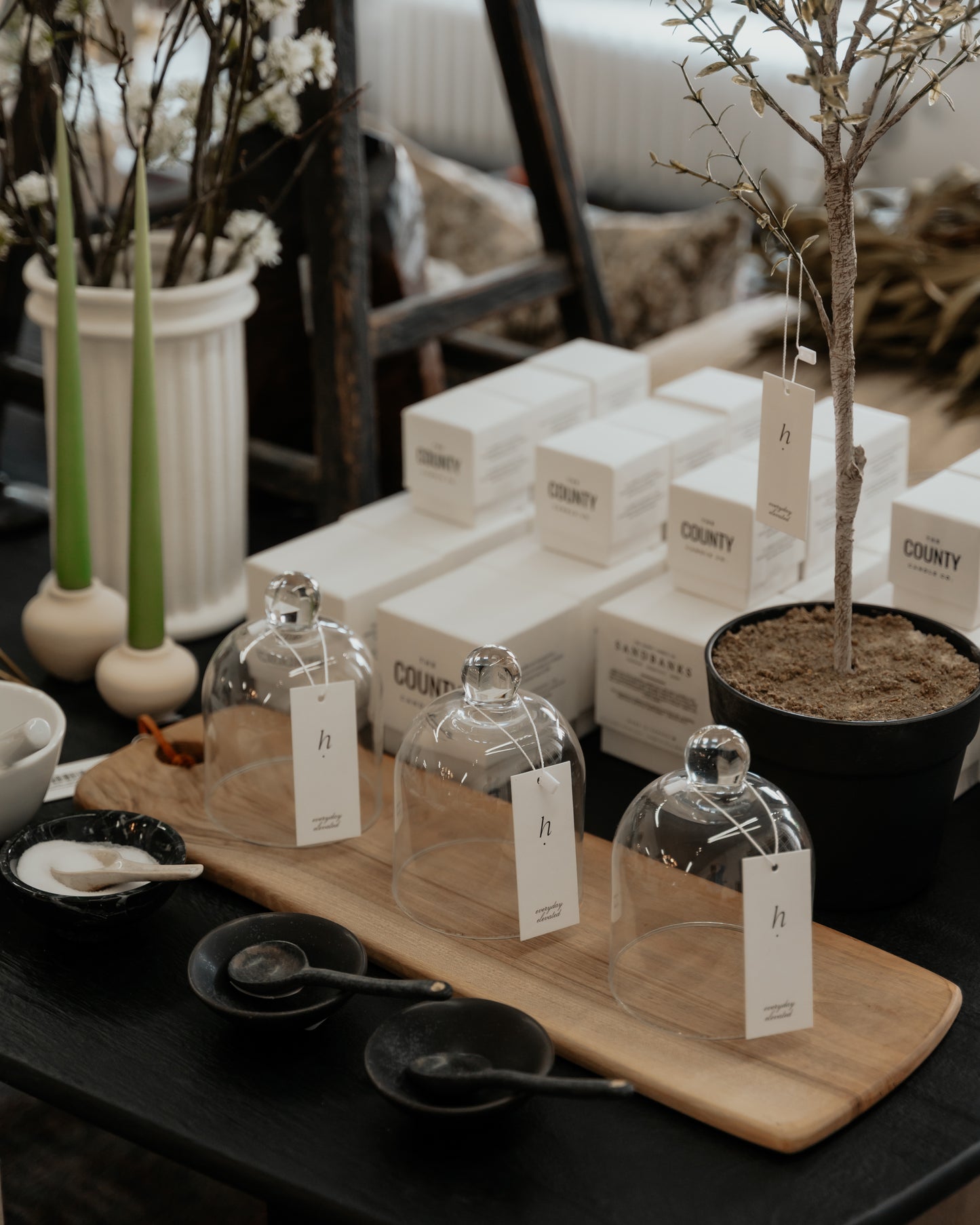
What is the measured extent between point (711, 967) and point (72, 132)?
1.02 m

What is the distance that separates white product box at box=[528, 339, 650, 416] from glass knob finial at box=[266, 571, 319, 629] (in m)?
0.54

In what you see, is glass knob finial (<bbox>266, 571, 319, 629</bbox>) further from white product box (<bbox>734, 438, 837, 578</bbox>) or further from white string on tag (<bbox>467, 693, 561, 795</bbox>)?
white product box (<bbox>734, 438, 837, 578</bbox>)

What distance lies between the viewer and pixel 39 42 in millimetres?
1424

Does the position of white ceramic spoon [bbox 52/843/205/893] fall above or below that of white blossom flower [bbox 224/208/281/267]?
below

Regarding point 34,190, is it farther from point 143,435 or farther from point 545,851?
point 545,851

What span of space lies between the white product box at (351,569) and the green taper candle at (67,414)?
16 centimetres

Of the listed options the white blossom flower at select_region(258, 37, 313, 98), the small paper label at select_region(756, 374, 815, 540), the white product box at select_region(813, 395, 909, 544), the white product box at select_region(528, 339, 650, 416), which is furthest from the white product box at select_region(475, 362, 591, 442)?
the small paper label at select_region(756, 374, 815, 540)

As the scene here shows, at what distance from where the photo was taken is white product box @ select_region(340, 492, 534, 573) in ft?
4.63

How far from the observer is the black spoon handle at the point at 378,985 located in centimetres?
87

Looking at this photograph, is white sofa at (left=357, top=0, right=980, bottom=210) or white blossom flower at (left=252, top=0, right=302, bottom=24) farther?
white sofa at (left=357, top=0, right=980, bottom=210)

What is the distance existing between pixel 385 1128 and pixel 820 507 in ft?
2.32

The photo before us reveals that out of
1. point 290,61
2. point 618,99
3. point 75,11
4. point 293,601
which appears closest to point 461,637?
point 293,601

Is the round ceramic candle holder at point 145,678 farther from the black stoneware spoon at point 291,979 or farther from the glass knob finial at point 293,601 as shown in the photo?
the black stoneware spoon at point 291,979

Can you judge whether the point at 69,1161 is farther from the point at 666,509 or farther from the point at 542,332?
the point at 542,332
